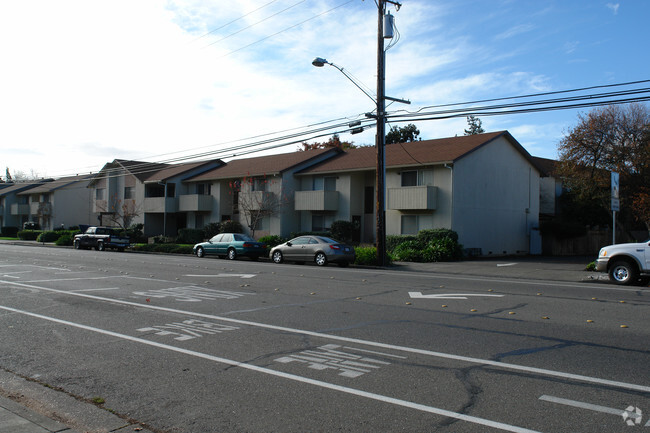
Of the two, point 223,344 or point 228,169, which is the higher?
point 228,169

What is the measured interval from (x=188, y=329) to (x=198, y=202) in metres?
34.2

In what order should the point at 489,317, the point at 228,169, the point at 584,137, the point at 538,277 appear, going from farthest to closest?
the point at 228,169, the point at 584,137, the point at 538,277, the point at 489,317

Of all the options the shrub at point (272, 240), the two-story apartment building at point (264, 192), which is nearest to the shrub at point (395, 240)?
the shrub at point (272, 240)

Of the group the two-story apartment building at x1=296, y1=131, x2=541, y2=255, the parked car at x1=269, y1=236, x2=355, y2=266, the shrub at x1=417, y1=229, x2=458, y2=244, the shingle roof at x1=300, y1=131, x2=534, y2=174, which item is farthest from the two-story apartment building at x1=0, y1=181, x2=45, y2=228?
the shrub at x1=417, y1=229, x2=458, y2=244

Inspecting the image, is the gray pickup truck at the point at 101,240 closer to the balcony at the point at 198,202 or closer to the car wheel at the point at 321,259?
the balcony at the point at 198,202

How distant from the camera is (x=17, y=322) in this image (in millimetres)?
9125

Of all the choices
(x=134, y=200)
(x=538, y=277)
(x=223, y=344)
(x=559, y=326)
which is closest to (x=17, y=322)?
(x=223, y=344)

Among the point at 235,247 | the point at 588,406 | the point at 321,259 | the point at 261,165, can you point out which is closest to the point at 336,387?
the point at 588,406

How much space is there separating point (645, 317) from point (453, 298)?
3808 mm

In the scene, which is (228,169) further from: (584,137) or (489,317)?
(489,317)

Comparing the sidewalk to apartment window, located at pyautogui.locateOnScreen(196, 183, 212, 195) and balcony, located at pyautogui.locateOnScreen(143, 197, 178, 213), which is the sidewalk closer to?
apartment window, located at pyautogui.locateOnScreen(196, 183, 212, 195)

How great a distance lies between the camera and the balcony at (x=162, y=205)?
44.0 meters

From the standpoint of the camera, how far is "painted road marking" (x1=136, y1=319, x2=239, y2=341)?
8141 mm

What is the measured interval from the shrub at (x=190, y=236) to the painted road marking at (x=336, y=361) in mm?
35095
